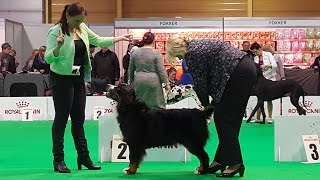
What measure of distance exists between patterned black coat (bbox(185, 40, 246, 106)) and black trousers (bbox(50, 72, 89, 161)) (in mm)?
1038

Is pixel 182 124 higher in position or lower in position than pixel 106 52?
lower

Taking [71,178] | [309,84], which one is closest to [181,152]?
[71,178]

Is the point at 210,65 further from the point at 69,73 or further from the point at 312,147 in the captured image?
the point at 312,147

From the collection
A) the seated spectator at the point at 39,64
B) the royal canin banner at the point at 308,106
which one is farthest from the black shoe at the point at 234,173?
the seated spectator at the point at 39,64

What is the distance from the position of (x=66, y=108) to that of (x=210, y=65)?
50.4 inches

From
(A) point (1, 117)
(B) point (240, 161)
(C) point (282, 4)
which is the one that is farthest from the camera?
(C) point (282, 4)

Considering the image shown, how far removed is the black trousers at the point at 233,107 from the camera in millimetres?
4410

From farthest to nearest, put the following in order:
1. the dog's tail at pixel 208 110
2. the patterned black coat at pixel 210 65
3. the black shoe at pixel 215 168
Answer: the black shoe at pixel 215 168, the dog's tail at pixel 208 110, the patterned black coat at pixel 210 65

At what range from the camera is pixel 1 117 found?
1055cm

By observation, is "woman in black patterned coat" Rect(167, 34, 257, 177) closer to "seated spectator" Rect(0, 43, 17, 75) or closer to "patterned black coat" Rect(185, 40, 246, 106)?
"patterned black coat" Rect(185, 40, 246, 106)

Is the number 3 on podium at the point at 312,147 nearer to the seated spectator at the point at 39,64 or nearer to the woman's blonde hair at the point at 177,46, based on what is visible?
the woman's blonde hair at the point at 177,46

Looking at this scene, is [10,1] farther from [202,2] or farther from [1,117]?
[1,117]

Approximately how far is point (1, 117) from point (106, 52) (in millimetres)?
2638

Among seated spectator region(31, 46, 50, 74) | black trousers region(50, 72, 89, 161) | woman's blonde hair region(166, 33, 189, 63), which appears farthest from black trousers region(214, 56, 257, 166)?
seated spectator region(31, 46, 50, 74)
